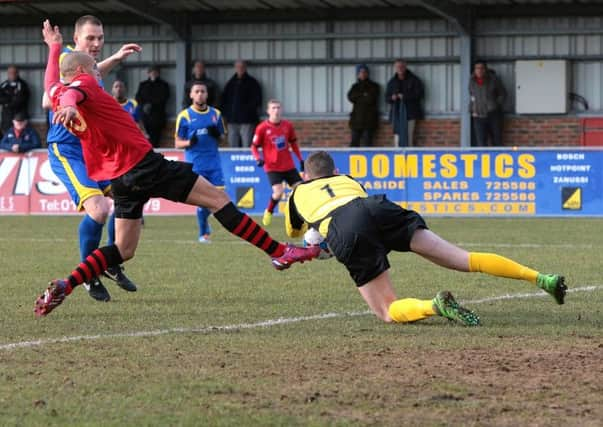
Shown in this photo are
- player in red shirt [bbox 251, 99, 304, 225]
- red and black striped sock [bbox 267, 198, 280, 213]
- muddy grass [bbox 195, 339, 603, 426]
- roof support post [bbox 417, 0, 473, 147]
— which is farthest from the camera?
roof support post [bbox 417, 0, 473, 147]

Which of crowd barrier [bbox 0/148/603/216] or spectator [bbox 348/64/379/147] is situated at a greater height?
spectator [bbox 348/64/379/147]

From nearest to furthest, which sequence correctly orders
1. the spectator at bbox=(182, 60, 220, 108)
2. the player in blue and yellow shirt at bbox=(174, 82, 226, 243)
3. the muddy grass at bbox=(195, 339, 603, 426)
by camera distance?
1. the muddy grass at bbox=(195, 339, 603, 426)
2. the player in blue and yellow shirt at bbox=(174, 82, 226, 243)
3. the spectator at bbox=(182, 60, 220, 108)

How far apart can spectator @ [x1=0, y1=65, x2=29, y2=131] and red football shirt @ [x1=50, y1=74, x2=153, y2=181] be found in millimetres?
20743

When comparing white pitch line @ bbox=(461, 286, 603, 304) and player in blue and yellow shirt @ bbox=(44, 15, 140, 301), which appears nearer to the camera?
white pitch line @ bbox=(461, 286, 603, 304)

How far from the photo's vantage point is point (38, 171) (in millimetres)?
22469

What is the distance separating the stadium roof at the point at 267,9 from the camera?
27.7 meters

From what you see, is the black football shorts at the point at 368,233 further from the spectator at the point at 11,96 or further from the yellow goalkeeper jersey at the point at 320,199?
the spectator at the point at 11,96

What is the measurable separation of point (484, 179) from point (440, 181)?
68cm

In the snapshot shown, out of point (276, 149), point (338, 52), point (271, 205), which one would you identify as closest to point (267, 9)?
point (338, 52)

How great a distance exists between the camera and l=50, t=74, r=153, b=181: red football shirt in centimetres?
884

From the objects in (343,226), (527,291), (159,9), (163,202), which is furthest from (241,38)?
(343,226)

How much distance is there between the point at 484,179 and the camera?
69.1ft

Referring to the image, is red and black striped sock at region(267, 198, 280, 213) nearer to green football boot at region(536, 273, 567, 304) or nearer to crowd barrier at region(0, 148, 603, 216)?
crowd barrier at region(0, 148, 603, 216)

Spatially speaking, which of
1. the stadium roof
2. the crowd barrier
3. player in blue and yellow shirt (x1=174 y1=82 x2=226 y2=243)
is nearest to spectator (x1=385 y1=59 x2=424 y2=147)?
the stadium roof
